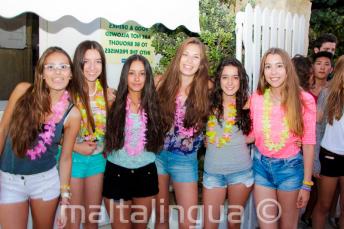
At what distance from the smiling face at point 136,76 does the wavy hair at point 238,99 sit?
0.71m

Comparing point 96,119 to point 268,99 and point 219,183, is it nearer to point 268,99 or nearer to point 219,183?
point 219,183

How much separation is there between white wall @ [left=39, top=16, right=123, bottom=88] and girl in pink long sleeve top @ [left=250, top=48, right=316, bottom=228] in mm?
2780

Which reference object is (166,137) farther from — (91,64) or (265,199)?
(265,199)

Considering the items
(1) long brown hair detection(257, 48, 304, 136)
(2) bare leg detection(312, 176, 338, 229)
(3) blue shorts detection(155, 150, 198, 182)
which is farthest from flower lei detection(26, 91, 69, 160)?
(2) bare leg detection(312, 176, 338, 229)

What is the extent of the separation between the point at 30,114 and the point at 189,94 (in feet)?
4.74

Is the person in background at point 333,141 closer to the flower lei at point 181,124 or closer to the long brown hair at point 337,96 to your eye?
the long brown hair at point 337,96

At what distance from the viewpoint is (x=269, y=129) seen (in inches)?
133

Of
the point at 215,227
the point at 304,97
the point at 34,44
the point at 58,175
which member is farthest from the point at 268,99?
the point at 34,44

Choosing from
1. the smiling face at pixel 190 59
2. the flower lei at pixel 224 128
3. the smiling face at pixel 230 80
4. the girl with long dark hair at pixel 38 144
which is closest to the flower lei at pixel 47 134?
the girl with long dark hair at pixel 38 144

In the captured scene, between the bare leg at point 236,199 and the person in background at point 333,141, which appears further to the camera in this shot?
the person in background at point 333,141

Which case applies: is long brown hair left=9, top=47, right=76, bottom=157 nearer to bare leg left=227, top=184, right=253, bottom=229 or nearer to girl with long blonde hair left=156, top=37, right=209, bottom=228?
girl with long blonde hair left=156, top=37, right=209, bottom=228

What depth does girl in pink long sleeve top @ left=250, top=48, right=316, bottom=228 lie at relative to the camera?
3.30 meters

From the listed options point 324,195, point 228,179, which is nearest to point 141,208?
point 228,179

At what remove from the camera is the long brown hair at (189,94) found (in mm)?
3484
